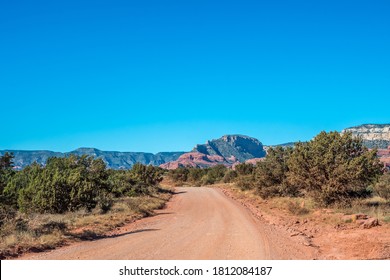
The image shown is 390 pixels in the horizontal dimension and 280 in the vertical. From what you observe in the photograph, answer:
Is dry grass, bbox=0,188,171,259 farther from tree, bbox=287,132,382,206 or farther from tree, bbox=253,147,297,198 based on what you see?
tree, bbox=253,147,297,198

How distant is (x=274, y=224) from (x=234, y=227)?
9.44ft

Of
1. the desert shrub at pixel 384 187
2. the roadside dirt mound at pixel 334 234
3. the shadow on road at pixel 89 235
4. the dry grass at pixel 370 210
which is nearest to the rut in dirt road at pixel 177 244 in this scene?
the shadow on road at pixel 89 235

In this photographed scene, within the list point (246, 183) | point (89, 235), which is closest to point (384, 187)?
point (89, 235)

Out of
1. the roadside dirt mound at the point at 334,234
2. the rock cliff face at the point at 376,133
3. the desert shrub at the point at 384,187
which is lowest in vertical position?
the roadside dirt mound at the point at 334,234

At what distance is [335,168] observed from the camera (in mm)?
21516

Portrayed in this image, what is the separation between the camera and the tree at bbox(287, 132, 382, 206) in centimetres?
2070

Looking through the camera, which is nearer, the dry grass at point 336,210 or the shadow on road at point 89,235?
the shadow on road at point 89,235

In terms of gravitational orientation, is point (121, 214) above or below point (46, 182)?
below

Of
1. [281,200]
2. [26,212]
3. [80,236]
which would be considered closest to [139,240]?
[80,236]

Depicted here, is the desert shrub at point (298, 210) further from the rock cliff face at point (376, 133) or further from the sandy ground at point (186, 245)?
the rock cliff face at point (376, 133)

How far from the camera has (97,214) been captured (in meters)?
20.5

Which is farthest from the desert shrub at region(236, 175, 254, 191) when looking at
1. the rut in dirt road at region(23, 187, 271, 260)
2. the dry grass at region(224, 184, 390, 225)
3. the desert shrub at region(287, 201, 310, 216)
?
the rut in dirt road at region(23, 187, 271, 260)

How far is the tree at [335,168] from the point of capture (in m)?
20.7
